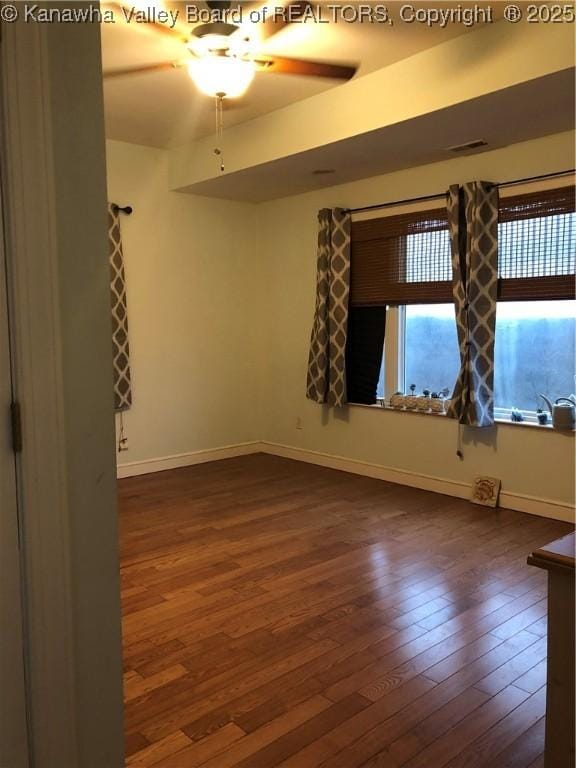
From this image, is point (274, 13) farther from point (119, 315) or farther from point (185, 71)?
point (119, 315)

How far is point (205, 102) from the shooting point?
13.6 ft

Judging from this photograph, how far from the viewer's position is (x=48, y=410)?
120cm

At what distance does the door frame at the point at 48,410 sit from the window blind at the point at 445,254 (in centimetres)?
332

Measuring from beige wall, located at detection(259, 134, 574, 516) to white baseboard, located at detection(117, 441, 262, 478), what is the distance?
0.28 meters

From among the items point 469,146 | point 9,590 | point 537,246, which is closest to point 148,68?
point 469,146

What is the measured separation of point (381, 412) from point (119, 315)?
7.49 feet

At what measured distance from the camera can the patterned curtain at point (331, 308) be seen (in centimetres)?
509

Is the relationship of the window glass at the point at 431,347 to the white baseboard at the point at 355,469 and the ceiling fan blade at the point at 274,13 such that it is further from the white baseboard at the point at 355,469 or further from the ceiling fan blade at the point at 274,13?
the ceiling fan blade at the point at 274,13

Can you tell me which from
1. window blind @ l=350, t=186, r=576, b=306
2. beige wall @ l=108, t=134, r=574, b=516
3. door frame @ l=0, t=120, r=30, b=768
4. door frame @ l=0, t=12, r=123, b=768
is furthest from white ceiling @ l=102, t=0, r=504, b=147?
door frame @ l=0, t=120, r=30, b=768

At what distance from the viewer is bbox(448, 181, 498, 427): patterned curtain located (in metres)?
4.12

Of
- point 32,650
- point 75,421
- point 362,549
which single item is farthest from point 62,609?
point 362,549

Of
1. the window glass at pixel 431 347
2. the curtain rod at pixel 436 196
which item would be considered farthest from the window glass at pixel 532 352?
the curtain rod at pixel 436 196

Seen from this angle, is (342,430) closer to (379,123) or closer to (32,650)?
→ (379,123)

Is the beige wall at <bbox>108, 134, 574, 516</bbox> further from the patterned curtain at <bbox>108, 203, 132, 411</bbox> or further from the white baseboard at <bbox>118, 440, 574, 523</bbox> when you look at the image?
the patterned curtain at <bbox>108, 203, 132, 411</bbox>
